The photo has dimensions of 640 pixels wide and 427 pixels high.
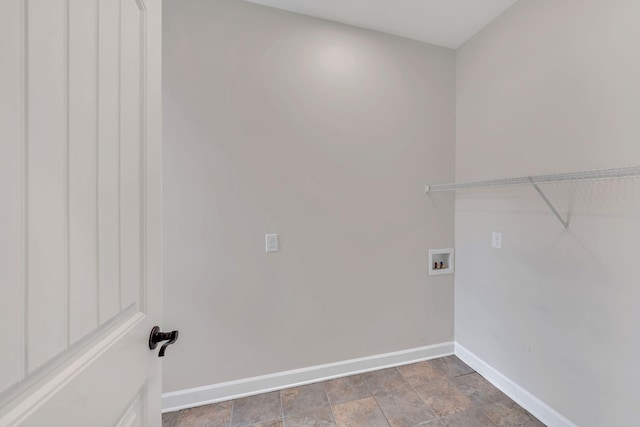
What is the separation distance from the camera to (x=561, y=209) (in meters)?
1.38

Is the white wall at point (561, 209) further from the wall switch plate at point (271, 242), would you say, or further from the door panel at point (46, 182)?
the door panel at point (46, 182)

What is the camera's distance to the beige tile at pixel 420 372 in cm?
180

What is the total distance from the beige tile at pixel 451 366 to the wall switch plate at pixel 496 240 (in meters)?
0.99

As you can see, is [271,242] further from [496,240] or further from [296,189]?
[496,240]

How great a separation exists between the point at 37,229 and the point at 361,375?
6.71 feet

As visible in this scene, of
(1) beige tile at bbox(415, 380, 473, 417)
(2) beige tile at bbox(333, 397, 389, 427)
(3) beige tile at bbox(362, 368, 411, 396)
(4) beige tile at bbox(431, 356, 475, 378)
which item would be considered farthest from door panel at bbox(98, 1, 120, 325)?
(4) beige tile at bbox(431, 356, 475, 378)

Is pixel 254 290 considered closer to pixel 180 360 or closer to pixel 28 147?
pixel 180 360

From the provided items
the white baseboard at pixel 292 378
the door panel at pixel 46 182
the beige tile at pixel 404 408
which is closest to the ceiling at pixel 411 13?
the door panel at pixel 46 182

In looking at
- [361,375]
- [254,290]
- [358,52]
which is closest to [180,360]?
[254,290]

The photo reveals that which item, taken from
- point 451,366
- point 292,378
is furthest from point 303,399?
point 451,366

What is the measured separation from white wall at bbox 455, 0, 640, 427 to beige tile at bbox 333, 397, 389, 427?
37.5 inches

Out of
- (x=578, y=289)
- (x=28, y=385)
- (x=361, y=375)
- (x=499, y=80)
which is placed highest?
(x=499, y=80)

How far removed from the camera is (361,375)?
185 cm

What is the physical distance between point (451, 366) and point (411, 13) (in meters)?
2.67
